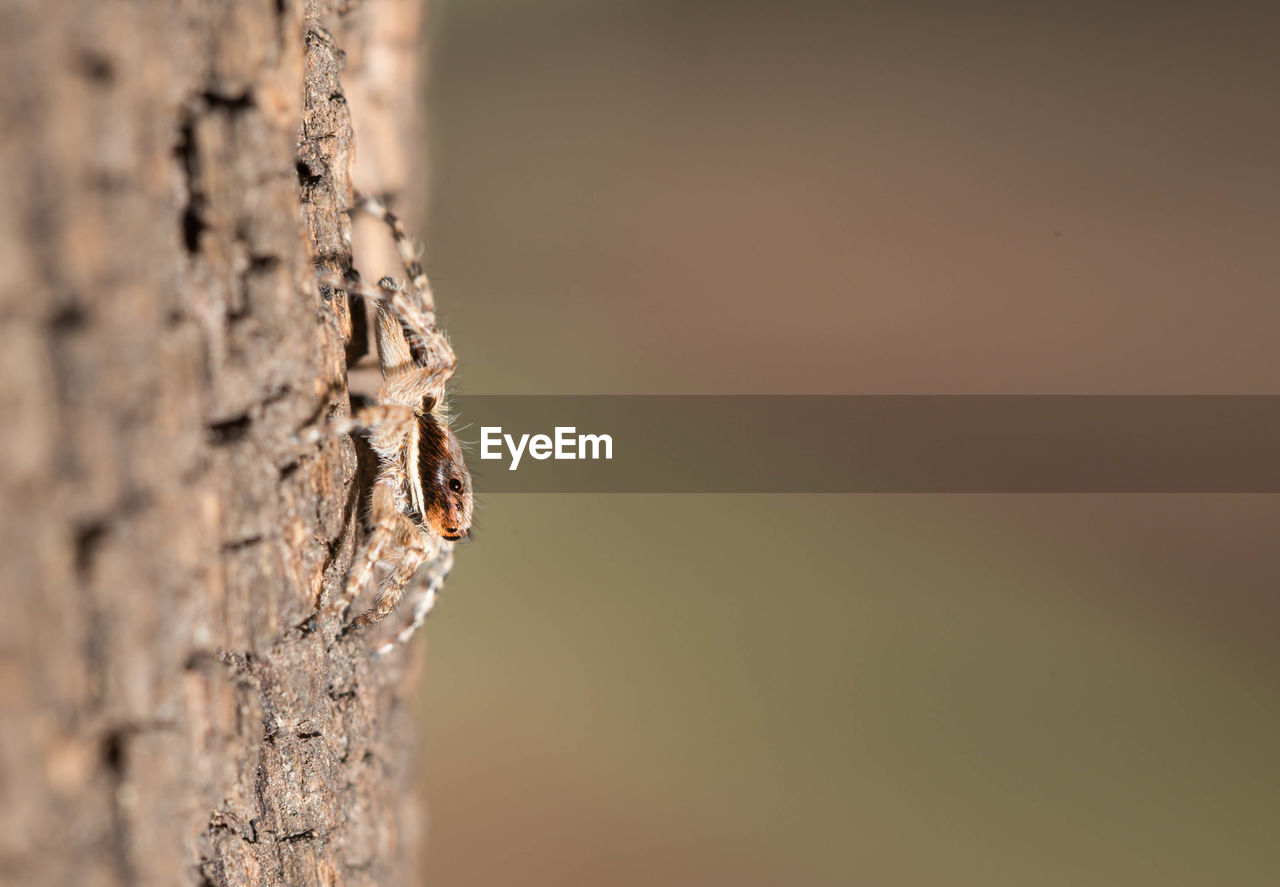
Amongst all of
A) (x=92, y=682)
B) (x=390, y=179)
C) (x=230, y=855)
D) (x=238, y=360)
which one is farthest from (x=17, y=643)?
(x=390, y=179)

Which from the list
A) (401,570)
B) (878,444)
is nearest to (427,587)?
(401,570)

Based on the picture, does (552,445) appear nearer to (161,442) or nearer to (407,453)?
(407,453)

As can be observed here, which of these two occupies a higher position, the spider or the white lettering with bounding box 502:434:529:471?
the white lettering with bounding box 502:434:529:471

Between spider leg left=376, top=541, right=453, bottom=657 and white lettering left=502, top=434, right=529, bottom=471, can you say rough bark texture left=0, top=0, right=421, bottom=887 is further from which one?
white lettering left=502, top=434, right=529, bottom=471

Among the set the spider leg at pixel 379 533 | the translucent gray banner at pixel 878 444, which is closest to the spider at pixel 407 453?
the spider leg at pixel 379 533

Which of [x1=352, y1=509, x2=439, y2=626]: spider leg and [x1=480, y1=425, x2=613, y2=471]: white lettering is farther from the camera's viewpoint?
[x1=480, y1=425, x2=613, y2=471]: white lettering

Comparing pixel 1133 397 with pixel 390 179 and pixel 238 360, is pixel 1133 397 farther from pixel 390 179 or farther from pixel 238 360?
pixel 238 360

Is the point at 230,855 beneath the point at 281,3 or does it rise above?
beneath

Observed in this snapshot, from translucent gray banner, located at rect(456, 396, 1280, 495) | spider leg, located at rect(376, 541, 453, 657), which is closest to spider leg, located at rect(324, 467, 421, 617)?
spider leg, located at rect(376, 541, 453, 657)
